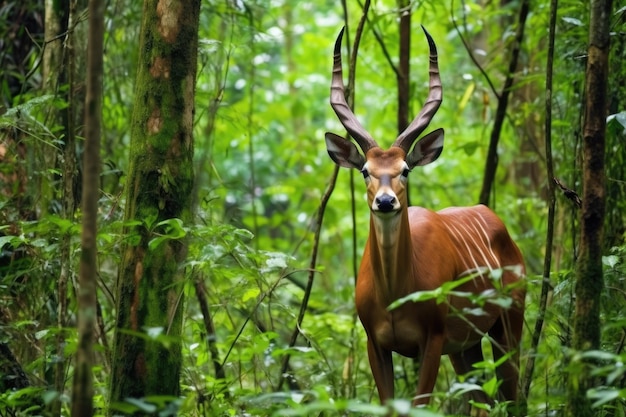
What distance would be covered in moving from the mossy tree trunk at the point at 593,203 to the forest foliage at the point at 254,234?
15 centimetres

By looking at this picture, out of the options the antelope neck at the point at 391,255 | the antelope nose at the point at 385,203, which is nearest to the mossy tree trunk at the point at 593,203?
the antelope nose at the point at 385,203

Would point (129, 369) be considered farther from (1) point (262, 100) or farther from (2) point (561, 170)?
(1) point (262, 100)

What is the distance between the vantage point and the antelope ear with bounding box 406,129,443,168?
20.9 feet

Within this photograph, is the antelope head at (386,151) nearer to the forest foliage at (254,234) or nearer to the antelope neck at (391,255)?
the antelope neck at (391,255)

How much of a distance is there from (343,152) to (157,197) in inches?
74.2

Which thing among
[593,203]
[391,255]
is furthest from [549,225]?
[593,203]

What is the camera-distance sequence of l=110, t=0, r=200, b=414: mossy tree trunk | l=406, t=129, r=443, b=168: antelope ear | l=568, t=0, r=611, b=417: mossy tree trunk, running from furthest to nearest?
l=406, t=129, r=443, b=168: antelope ear < l=110, t=0, r=200, b=414: mossy tree trunk < l=568, t=0, r=611, b=417: mossy tree trunk

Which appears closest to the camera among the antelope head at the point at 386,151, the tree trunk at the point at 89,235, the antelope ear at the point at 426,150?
the tree trunk at the point at 89,235

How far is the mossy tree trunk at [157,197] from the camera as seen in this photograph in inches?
188

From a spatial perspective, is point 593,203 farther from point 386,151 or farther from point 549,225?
point 386,151

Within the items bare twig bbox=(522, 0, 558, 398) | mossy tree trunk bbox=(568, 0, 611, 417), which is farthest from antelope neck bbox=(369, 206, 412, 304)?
mossy tree trunk bbox=(568, 0, 611, 417)

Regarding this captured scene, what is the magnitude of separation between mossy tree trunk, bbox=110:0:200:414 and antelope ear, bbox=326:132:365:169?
155 cm

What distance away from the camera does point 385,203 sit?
18.3 feet

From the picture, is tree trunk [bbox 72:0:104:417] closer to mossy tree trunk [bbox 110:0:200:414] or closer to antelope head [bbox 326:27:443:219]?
mossy tree trunk [bbox 110:0:200:414]
